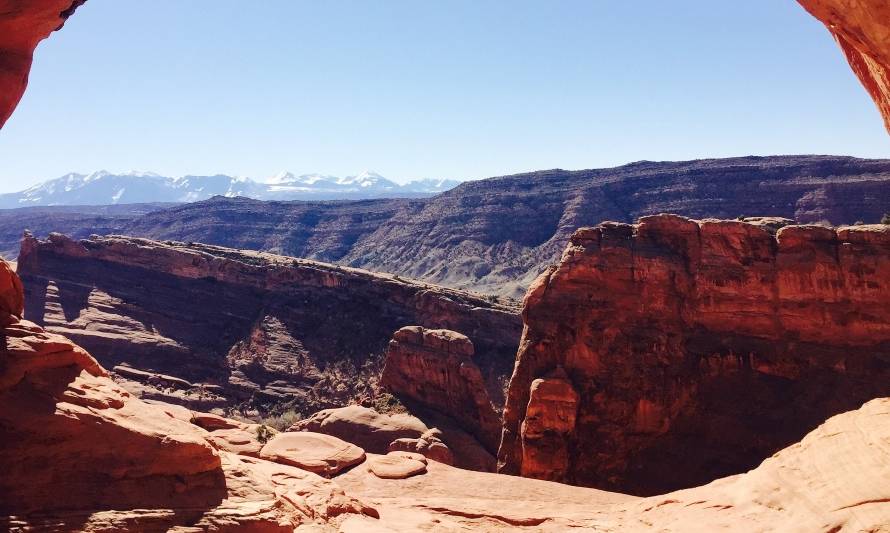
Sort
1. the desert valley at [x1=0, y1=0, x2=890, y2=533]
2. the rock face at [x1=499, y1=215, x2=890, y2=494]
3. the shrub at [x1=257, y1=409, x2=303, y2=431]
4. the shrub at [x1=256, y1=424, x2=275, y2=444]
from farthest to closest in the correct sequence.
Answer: the shrub at [x1=257, y1=409, x2=303, y2=431]
the rock face at [x1=499, y1=215, x2=890, y2=494]
the shrub at [x1=256, y1=424, x2=275, y2=444]
the desert valley at [x1=0, y1=0, x2=890, y2=533]

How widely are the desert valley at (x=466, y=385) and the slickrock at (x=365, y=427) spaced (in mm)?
133

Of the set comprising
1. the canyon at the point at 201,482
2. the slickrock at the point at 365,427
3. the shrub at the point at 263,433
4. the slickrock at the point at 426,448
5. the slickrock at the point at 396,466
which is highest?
the canyon at the point at 201,482

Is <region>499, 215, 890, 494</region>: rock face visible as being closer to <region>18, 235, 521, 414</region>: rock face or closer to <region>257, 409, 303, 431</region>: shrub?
<region>18, 235, 521, 414</region>: rock face

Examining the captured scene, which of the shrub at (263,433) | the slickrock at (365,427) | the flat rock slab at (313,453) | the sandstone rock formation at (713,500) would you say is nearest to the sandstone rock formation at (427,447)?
Result: the slickrock at (365,427)

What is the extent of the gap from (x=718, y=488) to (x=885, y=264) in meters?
15.0

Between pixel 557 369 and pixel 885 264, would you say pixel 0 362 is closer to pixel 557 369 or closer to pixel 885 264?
pixel 557 369

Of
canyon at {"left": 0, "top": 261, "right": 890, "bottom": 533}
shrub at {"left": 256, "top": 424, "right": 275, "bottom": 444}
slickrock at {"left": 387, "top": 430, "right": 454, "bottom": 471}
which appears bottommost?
slickrock at {"left": 387, "top": 430, "right": 454, "bottom": 471}

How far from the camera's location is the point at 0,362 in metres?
10.4

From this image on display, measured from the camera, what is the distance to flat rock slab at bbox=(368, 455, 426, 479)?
1861 cm

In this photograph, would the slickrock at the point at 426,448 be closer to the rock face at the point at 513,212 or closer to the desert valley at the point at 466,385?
the desert valley at the point at 466,385

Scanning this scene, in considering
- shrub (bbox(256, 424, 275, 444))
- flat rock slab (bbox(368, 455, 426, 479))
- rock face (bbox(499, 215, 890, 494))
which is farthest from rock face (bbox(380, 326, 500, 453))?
flat rock slab (bbox(368, 455, 426, 479))

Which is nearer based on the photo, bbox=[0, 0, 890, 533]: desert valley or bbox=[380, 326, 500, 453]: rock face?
bbox=[0, 0, 890, 533]: desert valley

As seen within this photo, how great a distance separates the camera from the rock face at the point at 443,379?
37.0 metres

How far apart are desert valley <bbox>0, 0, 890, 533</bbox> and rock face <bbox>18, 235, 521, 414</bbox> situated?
232 mm
